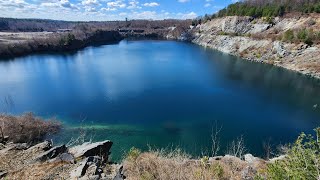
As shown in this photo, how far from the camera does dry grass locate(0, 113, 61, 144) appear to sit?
2000 cm

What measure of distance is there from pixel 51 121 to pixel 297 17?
6610cm

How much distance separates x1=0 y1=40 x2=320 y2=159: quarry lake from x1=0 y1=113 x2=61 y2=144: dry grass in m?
1.35

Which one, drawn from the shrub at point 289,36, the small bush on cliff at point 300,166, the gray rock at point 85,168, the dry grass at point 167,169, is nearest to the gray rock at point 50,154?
the gray rock at point 85,168

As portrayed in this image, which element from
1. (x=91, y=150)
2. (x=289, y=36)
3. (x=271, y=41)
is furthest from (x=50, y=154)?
(x=271, y=41)

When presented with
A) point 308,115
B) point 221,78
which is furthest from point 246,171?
point 221,78

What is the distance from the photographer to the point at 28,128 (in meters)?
21.9

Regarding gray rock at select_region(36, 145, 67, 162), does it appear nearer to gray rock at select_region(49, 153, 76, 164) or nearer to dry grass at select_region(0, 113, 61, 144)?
gray rock at select_region(49, 153, 76, 164)

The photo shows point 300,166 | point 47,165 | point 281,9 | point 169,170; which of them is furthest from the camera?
point 281,9

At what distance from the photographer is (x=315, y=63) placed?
49.4 m

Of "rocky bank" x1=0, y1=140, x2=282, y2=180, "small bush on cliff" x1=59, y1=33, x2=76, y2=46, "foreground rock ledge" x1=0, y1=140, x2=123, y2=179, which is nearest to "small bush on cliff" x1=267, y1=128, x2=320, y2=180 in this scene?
"rocky bank" x1=0, y1=140, x2=282, y2=180

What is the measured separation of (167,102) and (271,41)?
4385cm

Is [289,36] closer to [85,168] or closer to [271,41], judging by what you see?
[271,41]

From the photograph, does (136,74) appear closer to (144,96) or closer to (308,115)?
(144,96)

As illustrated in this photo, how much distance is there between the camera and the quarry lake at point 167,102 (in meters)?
23.2
